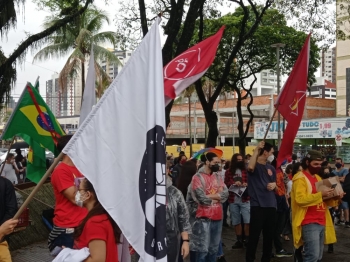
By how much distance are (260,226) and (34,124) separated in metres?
3.46

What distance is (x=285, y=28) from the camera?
70.3 ft

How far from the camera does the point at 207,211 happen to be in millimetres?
6555

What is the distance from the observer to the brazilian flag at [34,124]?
6.55 m

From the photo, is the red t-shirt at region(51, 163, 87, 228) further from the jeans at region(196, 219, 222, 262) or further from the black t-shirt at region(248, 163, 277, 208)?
the black t-shirt at region(248, 163, 277, 208)

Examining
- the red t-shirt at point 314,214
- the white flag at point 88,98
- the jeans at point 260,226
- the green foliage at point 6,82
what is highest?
the green foliage at point 6,82

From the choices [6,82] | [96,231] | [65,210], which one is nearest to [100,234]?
[96,231]

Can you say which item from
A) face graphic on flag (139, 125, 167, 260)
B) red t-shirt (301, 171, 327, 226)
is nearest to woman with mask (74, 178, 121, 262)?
face graphic on flag (139, 125, 167, 260)

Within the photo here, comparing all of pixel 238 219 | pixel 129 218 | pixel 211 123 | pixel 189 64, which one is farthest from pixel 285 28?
pixel 129 218

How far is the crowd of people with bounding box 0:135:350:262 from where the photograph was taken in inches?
135

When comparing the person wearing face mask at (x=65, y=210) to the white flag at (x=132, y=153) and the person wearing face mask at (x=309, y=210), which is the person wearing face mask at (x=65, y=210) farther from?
the person wearing face mask at (x=309, y=210)

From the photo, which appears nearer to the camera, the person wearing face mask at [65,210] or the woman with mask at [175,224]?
the person wearing face mask at [65,210]

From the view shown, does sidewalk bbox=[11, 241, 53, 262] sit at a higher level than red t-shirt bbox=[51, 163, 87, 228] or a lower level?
lower

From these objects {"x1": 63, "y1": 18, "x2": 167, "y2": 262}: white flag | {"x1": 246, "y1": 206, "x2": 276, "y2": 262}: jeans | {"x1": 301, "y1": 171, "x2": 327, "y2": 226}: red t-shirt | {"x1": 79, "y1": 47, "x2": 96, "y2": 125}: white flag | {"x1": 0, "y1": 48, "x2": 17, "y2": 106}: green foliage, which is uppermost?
{"x1": 0, "y1": 48, "x2": 17, "y2": 106}: green foliage

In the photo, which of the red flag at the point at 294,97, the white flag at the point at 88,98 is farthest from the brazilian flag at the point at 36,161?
the red flag at the point at 294,97
